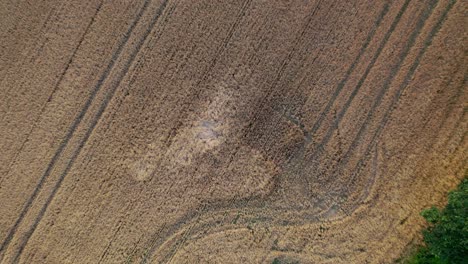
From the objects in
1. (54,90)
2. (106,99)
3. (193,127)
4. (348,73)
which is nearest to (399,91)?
(348,73)

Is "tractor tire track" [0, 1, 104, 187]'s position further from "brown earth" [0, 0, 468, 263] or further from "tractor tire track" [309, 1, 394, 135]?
"tractor tire track" [309, 1, 394, 135]

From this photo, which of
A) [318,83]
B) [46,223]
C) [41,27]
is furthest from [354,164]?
[41,27]

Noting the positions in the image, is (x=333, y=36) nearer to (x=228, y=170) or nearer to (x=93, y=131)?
(x=228, y=170)

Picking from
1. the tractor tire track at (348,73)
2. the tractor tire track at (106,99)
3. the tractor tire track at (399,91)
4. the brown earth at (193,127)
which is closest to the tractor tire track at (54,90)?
the brown earth at (193,127)

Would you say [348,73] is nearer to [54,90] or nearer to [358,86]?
[358,86]

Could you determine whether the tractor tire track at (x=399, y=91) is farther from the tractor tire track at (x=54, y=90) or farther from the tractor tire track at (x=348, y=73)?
the tractor tire track at (x=54, y=90)

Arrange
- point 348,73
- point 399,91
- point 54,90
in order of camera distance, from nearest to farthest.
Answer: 1. point 399,91
2. point 348,73
3. point 54,90

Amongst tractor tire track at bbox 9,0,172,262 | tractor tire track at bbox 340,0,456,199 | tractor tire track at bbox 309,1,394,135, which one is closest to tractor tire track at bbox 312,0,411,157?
tractor tire track at bbox 309,1,394,135

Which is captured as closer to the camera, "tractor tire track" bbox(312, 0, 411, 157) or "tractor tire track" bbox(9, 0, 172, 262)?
"tractor tire track" bbox(312, 0, 411, 157)

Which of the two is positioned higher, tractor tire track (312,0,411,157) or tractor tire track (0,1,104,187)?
tractor tire track (312,0,411,157)
